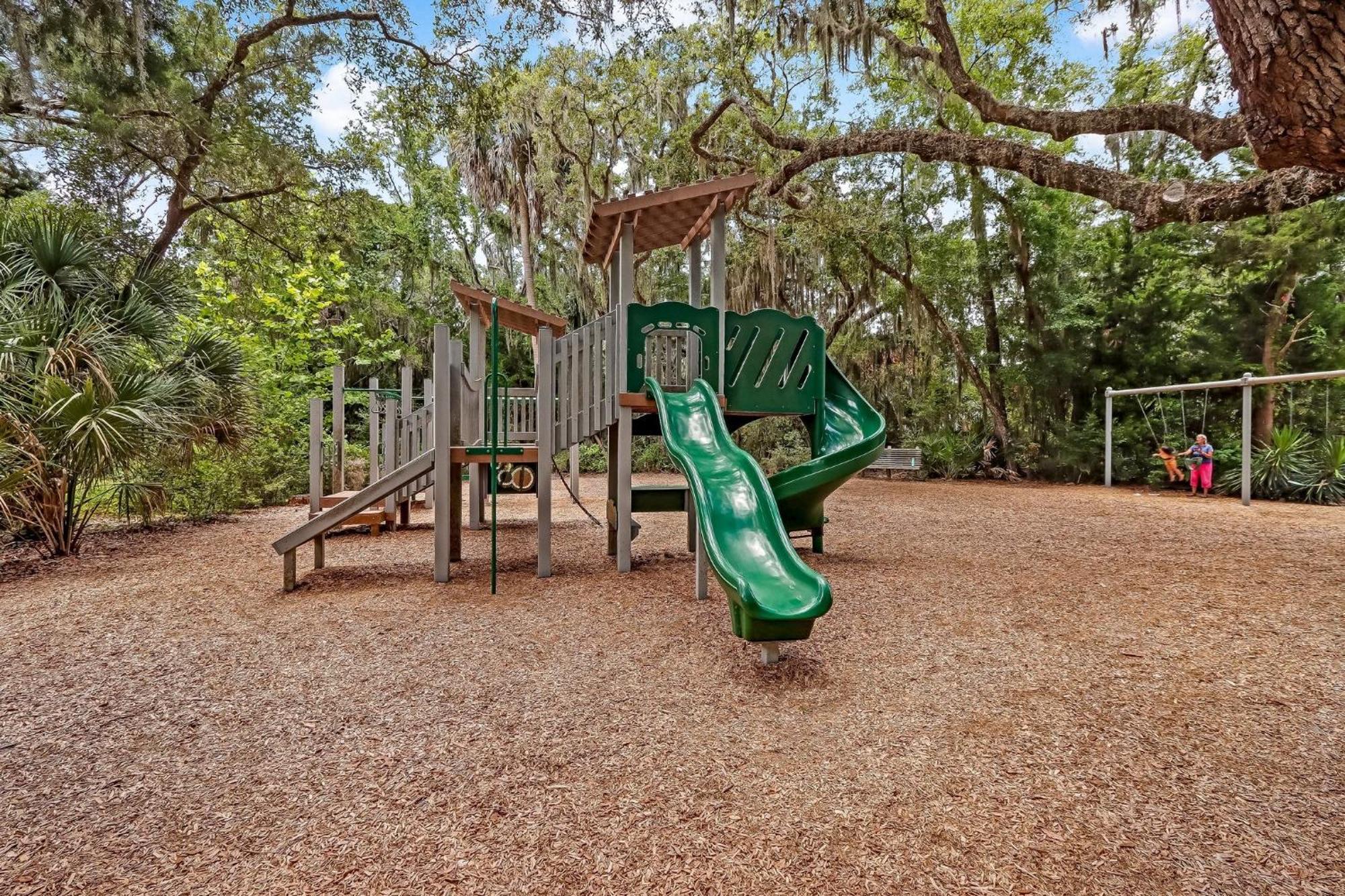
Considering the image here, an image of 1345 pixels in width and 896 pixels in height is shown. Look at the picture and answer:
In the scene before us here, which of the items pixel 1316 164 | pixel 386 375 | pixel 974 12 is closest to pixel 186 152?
pixel 1316 164

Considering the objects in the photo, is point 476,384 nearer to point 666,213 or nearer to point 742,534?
point 666,213

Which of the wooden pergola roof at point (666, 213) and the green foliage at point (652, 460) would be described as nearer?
the wooden pergola roof at point (666, 213)

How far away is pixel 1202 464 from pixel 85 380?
49.4ft

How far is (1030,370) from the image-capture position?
13.5 m

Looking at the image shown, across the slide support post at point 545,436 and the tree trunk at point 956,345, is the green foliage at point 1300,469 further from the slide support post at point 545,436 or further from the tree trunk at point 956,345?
the slide support post at point 545,436

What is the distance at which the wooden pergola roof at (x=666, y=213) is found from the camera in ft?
17.0

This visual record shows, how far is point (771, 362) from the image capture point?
5.45 m

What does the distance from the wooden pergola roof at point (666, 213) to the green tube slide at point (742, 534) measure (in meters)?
1.88

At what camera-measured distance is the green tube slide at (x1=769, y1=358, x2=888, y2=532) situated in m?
4.58

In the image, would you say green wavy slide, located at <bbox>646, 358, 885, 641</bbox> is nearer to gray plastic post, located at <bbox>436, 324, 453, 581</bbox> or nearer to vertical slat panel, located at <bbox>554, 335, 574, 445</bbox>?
vertical slat panel, located at <bbox>554, 335, 574, 445</bbox>

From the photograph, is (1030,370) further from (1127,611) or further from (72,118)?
(72,118)

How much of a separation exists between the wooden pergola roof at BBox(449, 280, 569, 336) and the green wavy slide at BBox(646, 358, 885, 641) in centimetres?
158

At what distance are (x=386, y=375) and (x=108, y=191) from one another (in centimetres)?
1029

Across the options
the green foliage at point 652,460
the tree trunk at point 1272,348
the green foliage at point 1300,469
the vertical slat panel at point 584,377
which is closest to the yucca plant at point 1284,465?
the green foliage at point 1300,469
